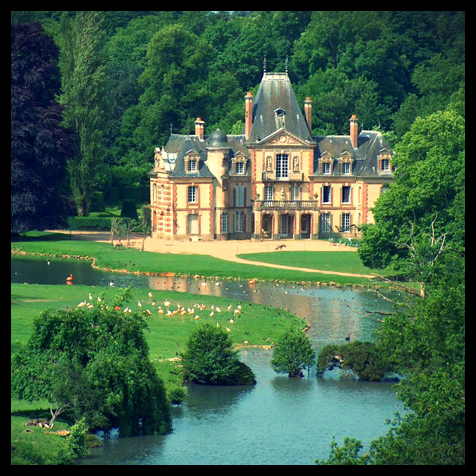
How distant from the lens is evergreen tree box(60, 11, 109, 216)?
110062 millimetres

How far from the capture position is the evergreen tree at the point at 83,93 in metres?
110

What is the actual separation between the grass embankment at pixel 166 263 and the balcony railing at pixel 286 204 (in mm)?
9437

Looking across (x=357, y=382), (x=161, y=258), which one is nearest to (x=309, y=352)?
(x=357, y=382)

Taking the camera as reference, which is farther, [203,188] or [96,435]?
[203,188]

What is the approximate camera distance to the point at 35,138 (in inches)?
4033

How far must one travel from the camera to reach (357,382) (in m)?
59.1

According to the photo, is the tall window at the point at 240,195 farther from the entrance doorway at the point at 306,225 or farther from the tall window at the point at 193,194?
the entrance doorway at the point at 306,225

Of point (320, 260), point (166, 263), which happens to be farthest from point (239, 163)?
point (166, 263)

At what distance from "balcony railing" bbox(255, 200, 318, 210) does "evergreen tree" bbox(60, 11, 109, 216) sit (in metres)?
14.8

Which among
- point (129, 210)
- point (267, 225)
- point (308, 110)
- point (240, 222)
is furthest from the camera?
point (129, 210)

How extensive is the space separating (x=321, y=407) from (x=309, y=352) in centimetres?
566

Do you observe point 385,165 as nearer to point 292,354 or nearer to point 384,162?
point 384,162

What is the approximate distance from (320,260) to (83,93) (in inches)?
1147

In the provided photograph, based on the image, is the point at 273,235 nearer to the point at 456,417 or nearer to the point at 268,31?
the point at 268,31
